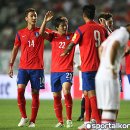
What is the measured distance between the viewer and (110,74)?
895cm

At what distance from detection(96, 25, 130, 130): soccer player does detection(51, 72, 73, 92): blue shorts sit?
9.44ft

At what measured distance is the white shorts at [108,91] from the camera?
8.98 m

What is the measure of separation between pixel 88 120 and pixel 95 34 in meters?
1.53

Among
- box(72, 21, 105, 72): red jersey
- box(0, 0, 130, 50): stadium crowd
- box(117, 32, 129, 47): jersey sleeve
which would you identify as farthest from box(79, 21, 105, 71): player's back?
box(0, 0, 130, 50): stadium crowd

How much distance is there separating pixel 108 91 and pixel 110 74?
26 cm

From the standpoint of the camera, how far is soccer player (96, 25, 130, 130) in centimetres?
886

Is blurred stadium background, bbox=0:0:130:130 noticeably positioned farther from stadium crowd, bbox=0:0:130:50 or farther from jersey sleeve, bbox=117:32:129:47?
jersey sleeve, bbox=117:32:129:47

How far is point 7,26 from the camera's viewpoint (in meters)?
25.4

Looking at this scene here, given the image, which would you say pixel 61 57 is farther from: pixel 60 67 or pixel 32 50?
pixel 32 50

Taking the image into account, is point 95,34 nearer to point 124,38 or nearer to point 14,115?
point 124,38

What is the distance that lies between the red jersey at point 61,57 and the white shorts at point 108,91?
303cm

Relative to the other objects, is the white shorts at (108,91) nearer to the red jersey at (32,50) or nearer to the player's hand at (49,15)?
the player's hand at (49,15)

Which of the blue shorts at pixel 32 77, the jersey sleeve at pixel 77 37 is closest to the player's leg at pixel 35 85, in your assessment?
the blue shorts at pixel 32 77

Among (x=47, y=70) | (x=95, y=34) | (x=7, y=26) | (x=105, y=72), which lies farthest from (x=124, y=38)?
(x=7, y=26)
